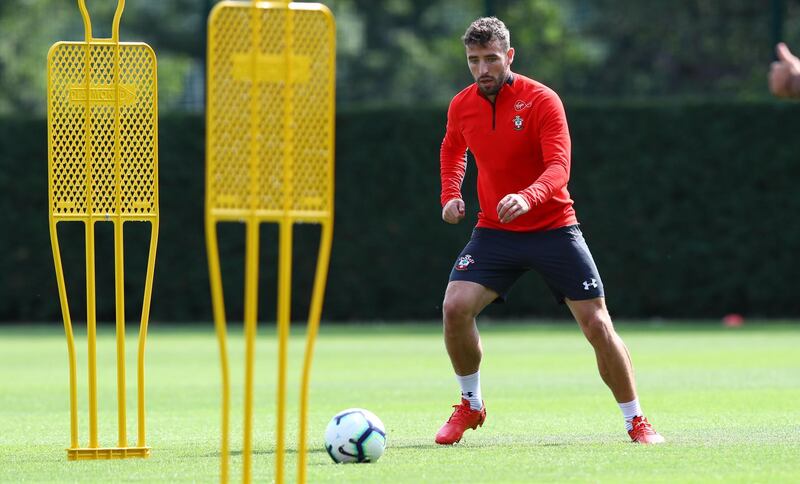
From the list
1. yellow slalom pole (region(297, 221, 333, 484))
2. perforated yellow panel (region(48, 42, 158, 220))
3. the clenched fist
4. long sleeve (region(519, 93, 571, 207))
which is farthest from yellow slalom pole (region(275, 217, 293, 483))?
the clenched fist

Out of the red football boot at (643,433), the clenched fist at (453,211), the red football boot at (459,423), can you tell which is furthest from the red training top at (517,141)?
the red football boot at (643,433)

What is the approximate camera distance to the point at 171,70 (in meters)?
32.4

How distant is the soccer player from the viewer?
763cm

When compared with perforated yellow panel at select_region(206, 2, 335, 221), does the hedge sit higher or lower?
lower

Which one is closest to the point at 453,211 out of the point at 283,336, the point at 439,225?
the point at 283,336

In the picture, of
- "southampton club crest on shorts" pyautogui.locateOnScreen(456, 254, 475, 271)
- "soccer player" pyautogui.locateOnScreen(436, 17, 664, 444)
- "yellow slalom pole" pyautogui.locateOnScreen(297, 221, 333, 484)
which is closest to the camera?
"yellow slalom pole" pyautogui.locateOnScreen(297, 221, 333, 484)

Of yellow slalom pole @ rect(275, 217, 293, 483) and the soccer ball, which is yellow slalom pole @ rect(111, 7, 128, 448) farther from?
yellow slalom pole @ rect(275, 217, 293, 483)

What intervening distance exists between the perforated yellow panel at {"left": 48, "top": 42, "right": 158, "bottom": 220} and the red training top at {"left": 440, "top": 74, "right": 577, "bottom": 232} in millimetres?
1857

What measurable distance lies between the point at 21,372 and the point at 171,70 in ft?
63.6

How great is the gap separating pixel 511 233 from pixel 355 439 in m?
1.67

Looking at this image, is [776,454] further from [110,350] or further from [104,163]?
[110,350]

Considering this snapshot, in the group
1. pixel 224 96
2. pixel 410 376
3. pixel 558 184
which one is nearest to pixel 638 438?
pixel 558 184

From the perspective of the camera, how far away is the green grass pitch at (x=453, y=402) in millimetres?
6598

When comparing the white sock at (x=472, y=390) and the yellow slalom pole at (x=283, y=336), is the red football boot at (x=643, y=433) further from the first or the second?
the yellow slalom pole at (x=283, y=336)
